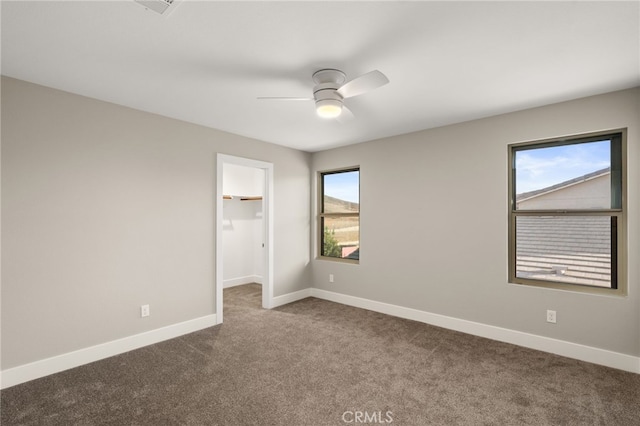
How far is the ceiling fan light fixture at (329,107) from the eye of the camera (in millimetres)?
2420

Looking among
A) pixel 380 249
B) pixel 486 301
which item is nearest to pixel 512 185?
pixel 486 301

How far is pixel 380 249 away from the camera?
14.4ft

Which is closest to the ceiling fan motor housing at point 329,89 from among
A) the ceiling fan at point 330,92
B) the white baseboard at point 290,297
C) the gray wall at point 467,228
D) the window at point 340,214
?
the ceiling fan at point 330,92

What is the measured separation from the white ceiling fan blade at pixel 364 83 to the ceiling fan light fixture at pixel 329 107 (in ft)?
0.30

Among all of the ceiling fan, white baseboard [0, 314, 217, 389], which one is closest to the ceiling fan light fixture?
the ceiling fan

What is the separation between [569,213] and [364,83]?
8.39 ft

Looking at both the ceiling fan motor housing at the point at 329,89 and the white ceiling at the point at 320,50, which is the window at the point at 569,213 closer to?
the white ceiling at the point at 320,50

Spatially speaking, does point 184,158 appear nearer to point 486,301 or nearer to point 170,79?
point 170,79

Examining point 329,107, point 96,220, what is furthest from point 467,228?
point 96,220

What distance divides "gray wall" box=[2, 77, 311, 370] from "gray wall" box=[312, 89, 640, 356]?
2233mm

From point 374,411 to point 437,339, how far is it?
1555 mm

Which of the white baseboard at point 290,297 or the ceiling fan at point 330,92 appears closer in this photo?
the ceiling fan at point 330,92

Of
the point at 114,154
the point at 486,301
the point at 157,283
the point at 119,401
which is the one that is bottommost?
the point at 119,401

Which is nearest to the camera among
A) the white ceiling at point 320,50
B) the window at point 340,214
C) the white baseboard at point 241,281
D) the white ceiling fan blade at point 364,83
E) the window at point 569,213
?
the white ceiling at point 320,50
